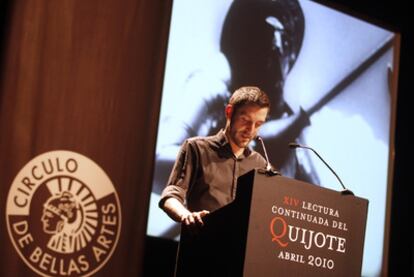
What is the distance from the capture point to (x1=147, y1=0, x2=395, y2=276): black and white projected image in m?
3.63

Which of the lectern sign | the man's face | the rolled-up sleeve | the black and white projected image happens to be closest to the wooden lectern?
the lectern sign

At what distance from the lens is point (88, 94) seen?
9.91 feet

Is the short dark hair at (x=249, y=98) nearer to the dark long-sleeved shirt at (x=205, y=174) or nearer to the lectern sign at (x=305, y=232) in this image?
the dark long-sleeved shirt at (x=205, y=174)

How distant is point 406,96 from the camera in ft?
14.9

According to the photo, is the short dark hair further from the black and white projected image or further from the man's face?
the black and white projected image

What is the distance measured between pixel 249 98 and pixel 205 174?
36cm

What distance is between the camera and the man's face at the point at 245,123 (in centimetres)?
272

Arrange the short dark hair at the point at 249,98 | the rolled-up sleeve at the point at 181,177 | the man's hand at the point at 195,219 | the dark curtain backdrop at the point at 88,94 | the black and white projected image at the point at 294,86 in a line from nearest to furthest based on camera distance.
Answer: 1. the man's hand at the point at 195,219
2. the rolled-up sleeve at the point at 181,177
3. the short dark hair at the point at 249,98
4. the dark curtain backdrop at the point at 88,94
5. the black and white projected image at the point at 294,86

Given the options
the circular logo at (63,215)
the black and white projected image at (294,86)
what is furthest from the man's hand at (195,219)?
the black and white projected image at (294,86)

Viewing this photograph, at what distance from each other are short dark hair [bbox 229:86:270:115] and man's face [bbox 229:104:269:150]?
15 mm

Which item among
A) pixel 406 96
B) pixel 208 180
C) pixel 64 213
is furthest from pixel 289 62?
pixel 64 213

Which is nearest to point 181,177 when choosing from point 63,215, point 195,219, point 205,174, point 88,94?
point 205,174

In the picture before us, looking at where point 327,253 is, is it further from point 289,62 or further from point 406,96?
point 406,96

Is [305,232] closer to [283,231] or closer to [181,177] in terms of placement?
[283,231]
